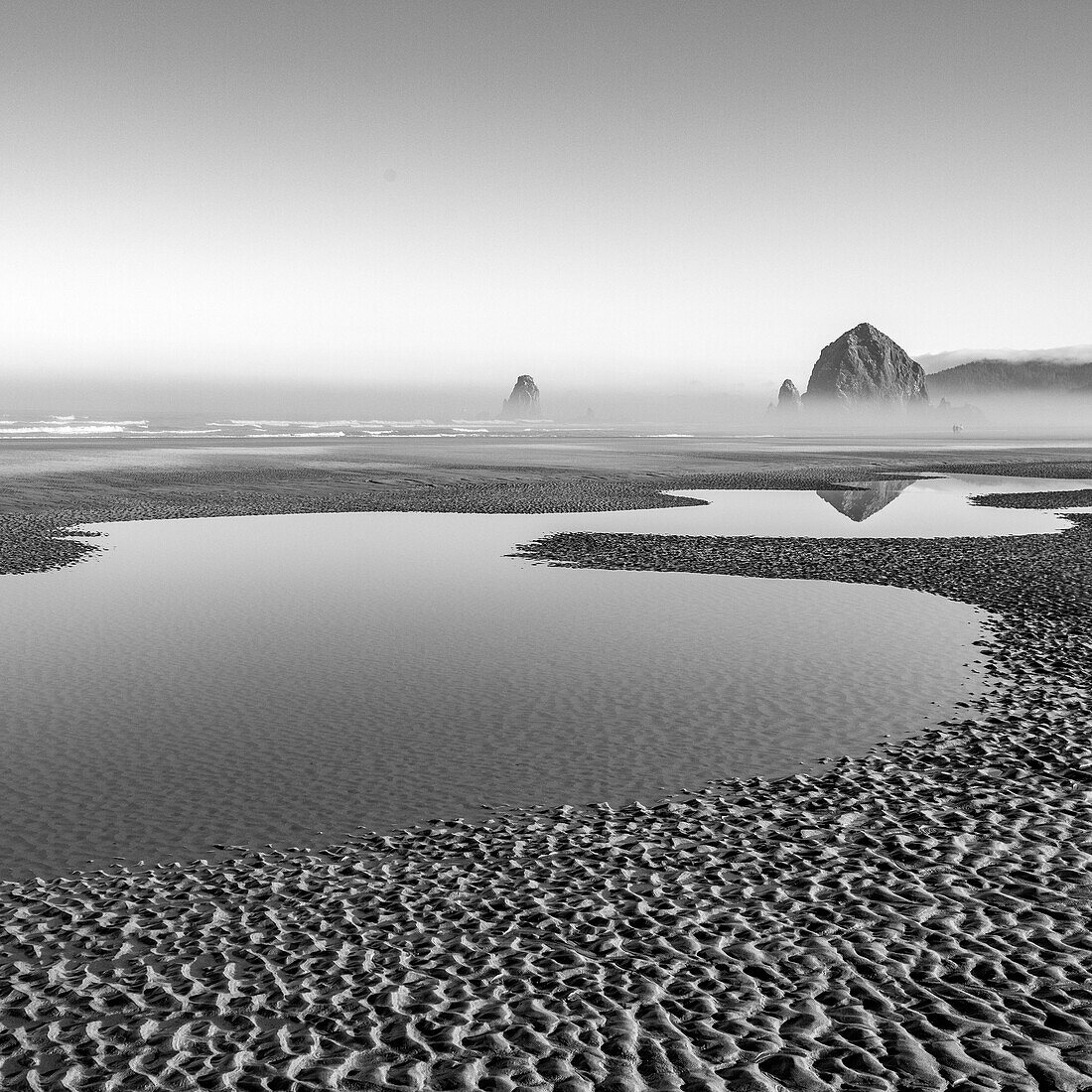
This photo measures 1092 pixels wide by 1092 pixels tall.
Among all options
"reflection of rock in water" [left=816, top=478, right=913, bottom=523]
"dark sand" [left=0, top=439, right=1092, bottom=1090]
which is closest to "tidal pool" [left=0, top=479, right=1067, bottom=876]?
"dark sand" [left=0, top=439, right=1092, bottom=1090]

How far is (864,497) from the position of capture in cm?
6188

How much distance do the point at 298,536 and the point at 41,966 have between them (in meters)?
33.9

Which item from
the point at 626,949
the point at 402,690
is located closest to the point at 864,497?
the point at 402,690

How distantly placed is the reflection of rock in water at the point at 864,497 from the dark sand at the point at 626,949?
1503 inches

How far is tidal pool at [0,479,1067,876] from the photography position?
13750 millimetres

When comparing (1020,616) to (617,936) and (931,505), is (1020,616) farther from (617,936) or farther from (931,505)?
(931,505)

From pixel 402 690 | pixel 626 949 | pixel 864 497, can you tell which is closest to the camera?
pixel 626 949

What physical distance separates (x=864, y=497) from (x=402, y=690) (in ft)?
160

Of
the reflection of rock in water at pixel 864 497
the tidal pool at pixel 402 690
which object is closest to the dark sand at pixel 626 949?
the tidal pool at pixel 402 690

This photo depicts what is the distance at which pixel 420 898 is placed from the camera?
10766mm

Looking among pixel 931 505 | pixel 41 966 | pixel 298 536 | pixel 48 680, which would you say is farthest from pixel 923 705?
pixel 931 505

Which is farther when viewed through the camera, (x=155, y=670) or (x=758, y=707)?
(x=155, y=670)

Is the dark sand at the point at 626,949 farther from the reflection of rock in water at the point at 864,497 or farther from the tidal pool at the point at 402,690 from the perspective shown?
the reflection of rock in water at the point at 864,497

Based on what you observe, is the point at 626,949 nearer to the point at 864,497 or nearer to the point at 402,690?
the point at 402,690
